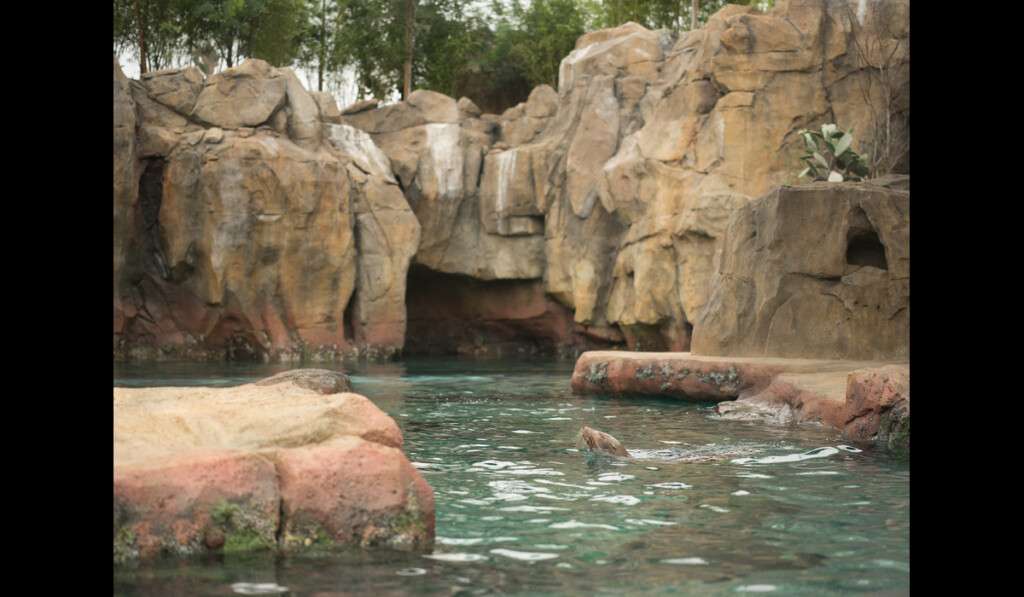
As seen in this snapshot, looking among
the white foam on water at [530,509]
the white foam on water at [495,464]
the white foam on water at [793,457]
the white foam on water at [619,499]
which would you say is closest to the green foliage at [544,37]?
the white foam on water at [793,457]

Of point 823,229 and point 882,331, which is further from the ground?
point 823,229

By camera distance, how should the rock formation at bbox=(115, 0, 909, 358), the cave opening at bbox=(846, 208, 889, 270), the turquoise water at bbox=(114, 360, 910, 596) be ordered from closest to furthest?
the turquoise water at bbox=(114, 360, 910, 596) → the cave opening at bbox=(846, 208, 889, 270) → the rock formation at bbox=(115, 0, 909, 358)

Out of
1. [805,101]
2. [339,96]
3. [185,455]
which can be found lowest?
[185,455]

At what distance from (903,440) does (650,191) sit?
14.4 meters

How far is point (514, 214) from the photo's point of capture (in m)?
25.5

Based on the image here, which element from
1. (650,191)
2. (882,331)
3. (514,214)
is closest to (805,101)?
(650,191)

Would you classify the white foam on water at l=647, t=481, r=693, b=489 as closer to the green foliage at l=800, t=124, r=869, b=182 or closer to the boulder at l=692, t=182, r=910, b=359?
the boulder at l=692, t=182, r=910, b=359

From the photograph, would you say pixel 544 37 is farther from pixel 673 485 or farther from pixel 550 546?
pixel 550 546

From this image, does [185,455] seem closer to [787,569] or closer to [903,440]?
[787,569]

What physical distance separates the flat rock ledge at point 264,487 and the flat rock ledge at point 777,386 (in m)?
4.74

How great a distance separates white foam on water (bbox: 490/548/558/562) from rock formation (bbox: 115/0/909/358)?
14345 millimetres

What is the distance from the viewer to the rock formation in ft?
66.3

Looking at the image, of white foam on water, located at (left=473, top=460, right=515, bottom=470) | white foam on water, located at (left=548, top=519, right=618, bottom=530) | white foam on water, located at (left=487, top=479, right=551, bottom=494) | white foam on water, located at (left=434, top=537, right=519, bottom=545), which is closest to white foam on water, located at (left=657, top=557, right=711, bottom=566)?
white foam on water, located at (left=548, top=519, right=618, bottom=530)
